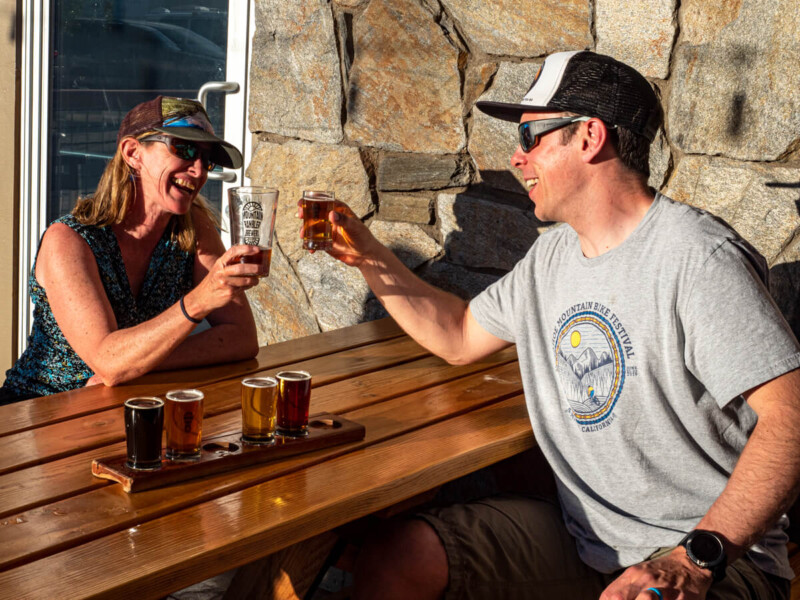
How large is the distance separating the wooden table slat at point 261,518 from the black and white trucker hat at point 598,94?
30.6 inches

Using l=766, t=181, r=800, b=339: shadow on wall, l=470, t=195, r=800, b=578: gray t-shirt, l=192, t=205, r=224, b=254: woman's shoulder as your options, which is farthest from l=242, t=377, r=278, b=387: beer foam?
l=766, t=181, r=800, b=339: shadow on wall

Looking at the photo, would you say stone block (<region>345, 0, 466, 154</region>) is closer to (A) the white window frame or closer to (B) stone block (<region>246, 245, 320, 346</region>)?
(B) stone block (<region>246, 245, 320, 346</region>)

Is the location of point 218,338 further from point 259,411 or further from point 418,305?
point 259,411

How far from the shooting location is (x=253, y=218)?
7.11ft

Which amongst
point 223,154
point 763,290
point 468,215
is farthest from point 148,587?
point 468,215

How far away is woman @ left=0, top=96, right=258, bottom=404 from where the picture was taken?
2541 mm

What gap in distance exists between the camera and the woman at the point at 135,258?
2.54 meters

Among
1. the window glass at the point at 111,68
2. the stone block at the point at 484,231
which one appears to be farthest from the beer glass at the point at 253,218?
the window glass at the point at 111,68

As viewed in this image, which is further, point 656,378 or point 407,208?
point 407,208

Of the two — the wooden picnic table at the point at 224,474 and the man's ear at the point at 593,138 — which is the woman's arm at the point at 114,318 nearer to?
the wooden picnic table at the point at 224,474

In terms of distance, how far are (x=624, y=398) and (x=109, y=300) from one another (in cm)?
154

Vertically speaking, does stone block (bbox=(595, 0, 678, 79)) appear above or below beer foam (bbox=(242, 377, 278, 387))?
above

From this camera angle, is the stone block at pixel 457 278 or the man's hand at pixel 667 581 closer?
the man's hand at pixel 667 581

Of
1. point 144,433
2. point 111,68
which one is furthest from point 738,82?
point 111,68
